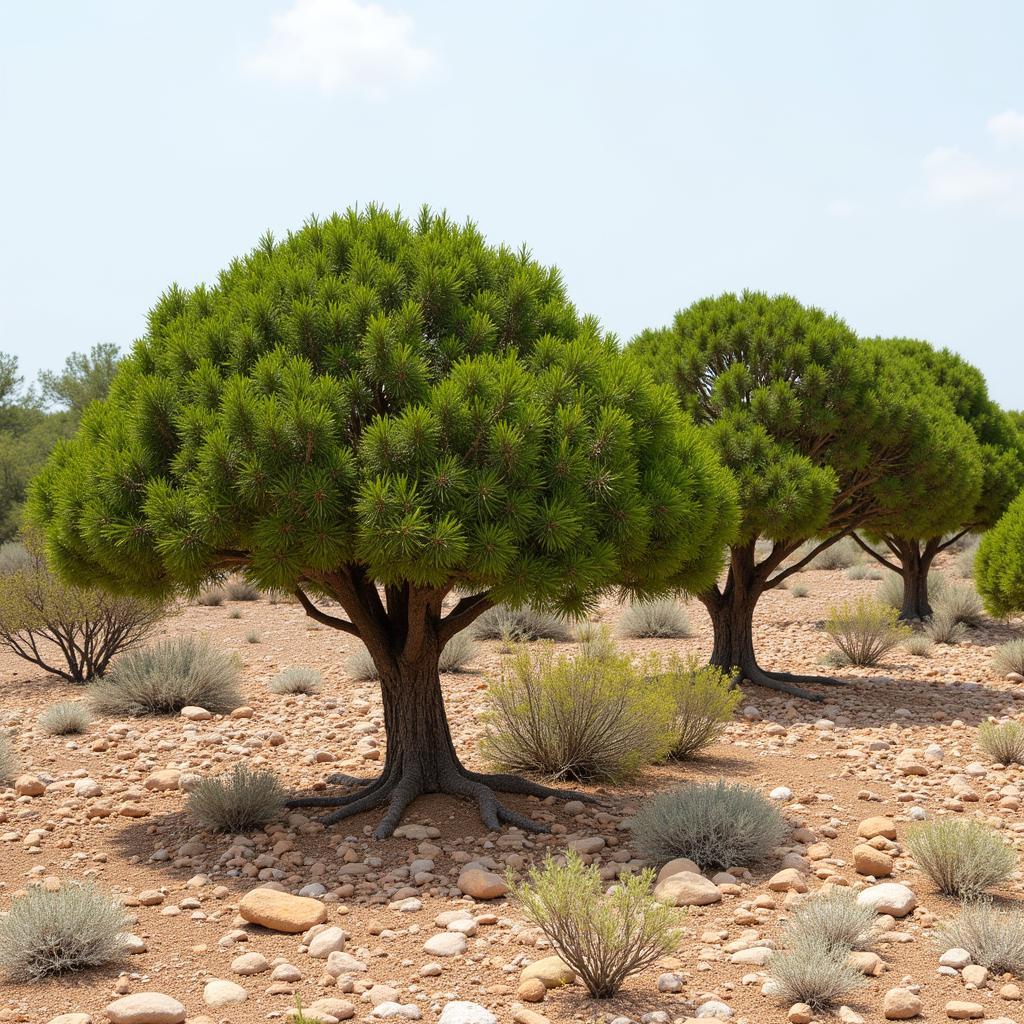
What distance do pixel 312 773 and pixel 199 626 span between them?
1351cm

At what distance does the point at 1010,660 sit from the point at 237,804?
38.0 ft

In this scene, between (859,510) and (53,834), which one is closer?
(53,834)

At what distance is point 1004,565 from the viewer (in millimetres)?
15211

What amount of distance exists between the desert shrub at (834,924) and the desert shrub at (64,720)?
318 inches

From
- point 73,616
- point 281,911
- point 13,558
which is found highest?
point 13,558

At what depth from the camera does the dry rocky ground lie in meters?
5.26

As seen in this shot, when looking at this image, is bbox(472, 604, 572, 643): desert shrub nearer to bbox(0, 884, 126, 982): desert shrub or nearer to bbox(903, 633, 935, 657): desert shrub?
bbox(903, 633, 935, 657): desert shrub

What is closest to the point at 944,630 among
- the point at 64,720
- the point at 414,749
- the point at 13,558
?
the point at 414,749

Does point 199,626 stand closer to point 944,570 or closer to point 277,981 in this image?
point 277,981

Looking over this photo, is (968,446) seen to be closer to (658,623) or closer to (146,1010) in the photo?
(658,623)

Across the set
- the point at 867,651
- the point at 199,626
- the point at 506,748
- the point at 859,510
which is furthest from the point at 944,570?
the point at 506,748

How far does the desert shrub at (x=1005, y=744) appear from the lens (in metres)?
10.0

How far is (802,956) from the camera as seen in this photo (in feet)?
17.0

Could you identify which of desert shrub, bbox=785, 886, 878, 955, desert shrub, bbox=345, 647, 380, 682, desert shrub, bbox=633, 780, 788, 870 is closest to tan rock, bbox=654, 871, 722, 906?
desert shrub, bbox=633, 780, 788, 870
